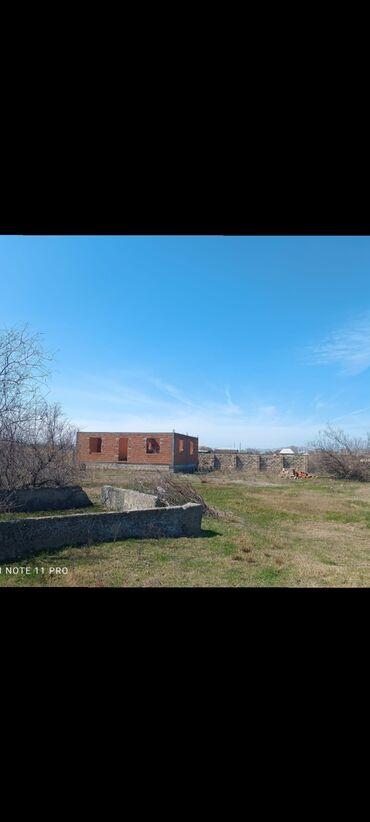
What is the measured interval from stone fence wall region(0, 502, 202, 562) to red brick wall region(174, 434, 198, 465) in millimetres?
12097

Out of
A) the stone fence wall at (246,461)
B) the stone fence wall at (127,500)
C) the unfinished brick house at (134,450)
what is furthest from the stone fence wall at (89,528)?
the stone fence wall at (246,461)

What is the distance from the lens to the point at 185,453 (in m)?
20.1

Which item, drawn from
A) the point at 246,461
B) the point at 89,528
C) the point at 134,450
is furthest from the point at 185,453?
the point at 89,528

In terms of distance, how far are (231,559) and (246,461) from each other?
18595 millimetres

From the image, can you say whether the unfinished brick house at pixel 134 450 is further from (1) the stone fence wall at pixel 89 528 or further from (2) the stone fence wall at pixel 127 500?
(1) the stone fence wall at pixel 89 528

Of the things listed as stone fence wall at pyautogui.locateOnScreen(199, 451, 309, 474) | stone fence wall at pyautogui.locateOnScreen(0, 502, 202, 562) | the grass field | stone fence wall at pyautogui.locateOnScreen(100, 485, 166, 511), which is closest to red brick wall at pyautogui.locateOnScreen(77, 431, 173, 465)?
stone fence wall at pyautogui.locateOnScreen(199, 451, 309, 474)

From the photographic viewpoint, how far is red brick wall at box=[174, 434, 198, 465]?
61.7 feet

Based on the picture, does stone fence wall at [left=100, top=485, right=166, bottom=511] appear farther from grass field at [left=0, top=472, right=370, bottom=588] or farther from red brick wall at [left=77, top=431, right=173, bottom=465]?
red brick wall at [left=77, top=431, right=173, bottom=465]

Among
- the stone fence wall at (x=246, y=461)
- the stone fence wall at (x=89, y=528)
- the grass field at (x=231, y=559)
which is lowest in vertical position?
the grass field at (x=231, y=559)

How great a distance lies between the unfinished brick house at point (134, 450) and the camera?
1842 cm
